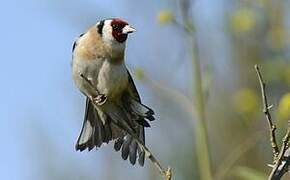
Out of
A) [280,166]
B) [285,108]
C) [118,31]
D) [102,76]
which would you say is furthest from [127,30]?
[280,166]

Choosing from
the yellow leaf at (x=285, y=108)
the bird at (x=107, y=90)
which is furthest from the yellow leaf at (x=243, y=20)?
the bird at (x=107, y=90)

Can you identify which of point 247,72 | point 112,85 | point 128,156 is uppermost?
point 247,72

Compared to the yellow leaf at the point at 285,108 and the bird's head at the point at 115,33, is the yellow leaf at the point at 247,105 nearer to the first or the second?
the yellow leaf at the point at 285,108

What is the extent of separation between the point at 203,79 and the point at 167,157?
2904 mm

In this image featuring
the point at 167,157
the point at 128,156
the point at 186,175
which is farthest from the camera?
the point at 167,157

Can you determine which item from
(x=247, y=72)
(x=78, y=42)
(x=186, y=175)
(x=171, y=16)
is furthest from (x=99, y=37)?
(x=247, y=72)

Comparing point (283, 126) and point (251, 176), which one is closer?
point (251, 176)

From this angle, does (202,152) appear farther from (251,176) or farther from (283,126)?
(283,126)

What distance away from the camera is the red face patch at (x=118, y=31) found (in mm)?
3641

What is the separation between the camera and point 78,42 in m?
3.77

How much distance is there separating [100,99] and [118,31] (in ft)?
1.03

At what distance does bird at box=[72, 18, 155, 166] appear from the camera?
11.3 ft

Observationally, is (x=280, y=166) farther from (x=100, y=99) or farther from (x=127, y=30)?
(x=127, y=30)

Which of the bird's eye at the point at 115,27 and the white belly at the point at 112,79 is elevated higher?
the bird's eye at the point at 115,27
